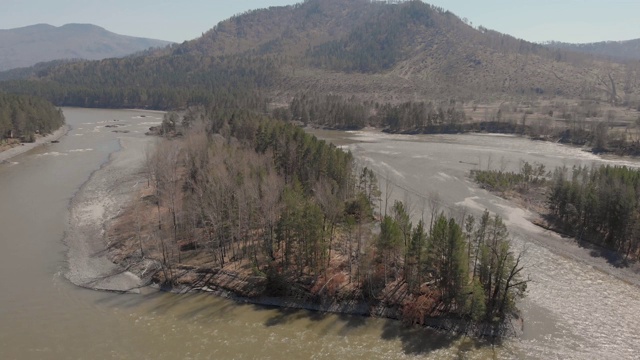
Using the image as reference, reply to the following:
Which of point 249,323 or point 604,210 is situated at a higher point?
point 604,210

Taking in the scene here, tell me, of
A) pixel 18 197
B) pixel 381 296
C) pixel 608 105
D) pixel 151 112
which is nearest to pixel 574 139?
pixel 608 105

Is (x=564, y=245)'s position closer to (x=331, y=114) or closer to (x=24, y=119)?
(x=331, y=114)

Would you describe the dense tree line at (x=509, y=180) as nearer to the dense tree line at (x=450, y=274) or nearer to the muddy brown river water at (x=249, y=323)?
the muddy brown river water at (x=249, y=323)

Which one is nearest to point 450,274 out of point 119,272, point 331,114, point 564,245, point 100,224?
point 564,245

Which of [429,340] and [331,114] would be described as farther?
[331,114]

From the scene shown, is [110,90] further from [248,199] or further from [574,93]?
[574,93]

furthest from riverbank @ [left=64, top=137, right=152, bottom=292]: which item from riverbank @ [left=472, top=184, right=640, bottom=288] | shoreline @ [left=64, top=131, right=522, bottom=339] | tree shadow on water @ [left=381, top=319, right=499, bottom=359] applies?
riverbank @ [left=472, top=184, right=640, bottom=288]
